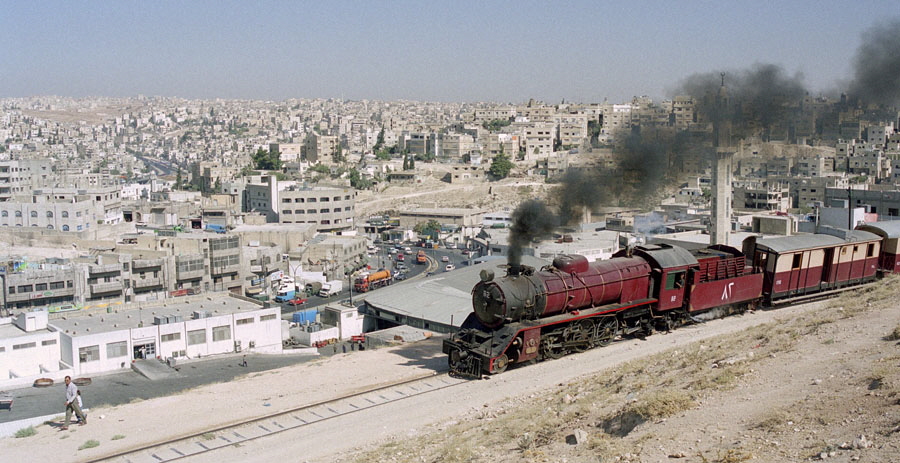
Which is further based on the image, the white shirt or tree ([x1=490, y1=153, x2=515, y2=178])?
tree ([x1=490, y1=153, x2=515, y2=178])

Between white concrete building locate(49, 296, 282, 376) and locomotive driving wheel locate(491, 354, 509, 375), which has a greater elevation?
locomotive driving wheel locate(491, 354, 509, 375)

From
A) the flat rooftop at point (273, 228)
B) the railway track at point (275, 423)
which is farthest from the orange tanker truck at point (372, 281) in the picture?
the railway track at point (275, 423)

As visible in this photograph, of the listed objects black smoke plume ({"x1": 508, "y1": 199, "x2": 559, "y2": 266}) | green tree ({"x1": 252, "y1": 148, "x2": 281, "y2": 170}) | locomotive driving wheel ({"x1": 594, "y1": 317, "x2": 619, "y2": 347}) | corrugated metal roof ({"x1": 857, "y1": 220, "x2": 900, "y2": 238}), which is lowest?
locomotive driving wheel ({"x1": 594, "y1": 317, "x2": 619, "y2": 347})

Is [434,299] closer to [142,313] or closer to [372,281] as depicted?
[142,313]

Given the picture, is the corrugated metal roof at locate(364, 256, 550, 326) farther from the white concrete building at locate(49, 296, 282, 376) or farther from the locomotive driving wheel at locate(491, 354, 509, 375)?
the locomotive driving wheel at locate(491, 354, 509, 375)

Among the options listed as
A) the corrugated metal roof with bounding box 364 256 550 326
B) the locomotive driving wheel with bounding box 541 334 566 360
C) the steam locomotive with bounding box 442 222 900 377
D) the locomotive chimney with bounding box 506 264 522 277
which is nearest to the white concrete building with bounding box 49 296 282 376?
the corrugated metal roof with bounding box 364 256 550 326

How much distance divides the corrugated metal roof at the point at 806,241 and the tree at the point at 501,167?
6812 cm

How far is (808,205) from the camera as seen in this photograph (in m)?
64.9

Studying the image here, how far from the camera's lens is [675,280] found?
18234 millimetres

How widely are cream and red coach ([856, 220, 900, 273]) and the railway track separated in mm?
14776

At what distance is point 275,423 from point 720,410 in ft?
23.9

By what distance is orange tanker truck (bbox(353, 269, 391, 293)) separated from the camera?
142ft

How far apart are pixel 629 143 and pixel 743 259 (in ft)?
16.5

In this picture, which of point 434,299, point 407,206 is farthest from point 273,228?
point 407,206
